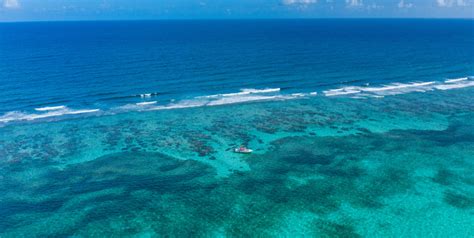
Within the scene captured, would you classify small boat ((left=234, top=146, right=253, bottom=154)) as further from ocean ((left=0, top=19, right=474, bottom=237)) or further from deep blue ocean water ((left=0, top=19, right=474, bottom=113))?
deep blue ocean water ((left=0, top=19, right=474, bottom=113))

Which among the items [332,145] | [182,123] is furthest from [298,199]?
[182,123]

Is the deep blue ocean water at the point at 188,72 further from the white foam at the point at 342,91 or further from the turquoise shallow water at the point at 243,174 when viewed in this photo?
the turquoise shallow water at the point at 243,174

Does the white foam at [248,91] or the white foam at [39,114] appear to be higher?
the white foam at [39,114]

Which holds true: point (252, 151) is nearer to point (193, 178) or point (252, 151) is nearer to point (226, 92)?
point (193, 178)

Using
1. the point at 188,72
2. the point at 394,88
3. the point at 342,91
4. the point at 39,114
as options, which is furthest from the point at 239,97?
the point at 39,114

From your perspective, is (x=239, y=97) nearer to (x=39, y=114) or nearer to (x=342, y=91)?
(x=342, y=91)

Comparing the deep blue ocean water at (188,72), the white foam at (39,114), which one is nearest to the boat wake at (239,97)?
the white foam at (39,114)

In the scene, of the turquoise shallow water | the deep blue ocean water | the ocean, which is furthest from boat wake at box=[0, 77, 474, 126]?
the turquoise shallow water
